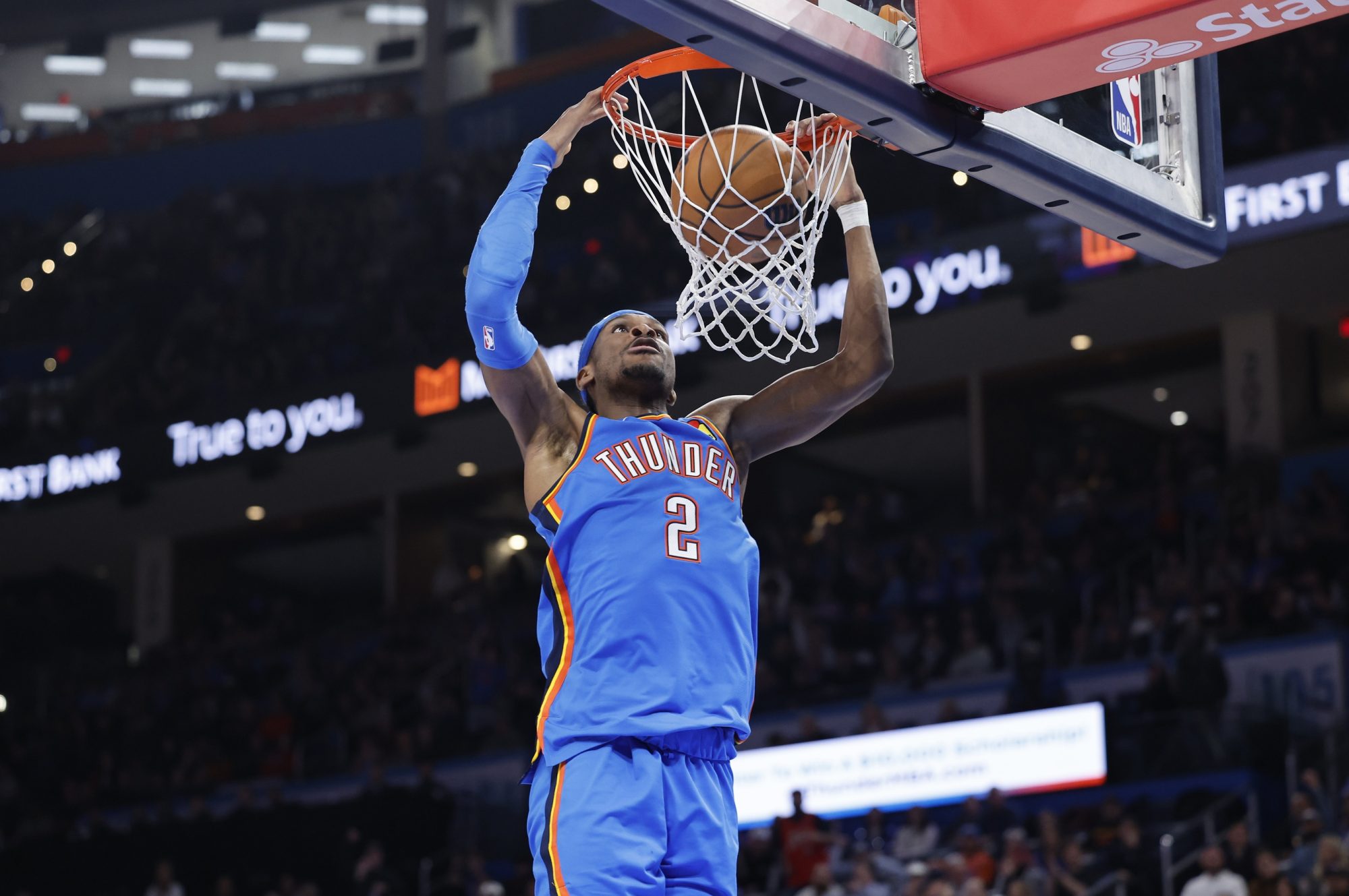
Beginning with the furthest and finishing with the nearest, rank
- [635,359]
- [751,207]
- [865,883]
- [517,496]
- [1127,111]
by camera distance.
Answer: [517,496] → [865,883] → [751,207] → [1127,111] → [635,359]

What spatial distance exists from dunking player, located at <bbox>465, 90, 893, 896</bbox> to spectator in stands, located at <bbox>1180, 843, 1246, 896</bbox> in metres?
7.15

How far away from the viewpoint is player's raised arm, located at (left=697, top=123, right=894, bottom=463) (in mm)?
4539

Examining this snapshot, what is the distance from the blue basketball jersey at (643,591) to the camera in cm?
393

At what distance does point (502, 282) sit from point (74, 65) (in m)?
30.3

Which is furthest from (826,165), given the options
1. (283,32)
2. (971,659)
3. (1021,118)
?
(283,32)

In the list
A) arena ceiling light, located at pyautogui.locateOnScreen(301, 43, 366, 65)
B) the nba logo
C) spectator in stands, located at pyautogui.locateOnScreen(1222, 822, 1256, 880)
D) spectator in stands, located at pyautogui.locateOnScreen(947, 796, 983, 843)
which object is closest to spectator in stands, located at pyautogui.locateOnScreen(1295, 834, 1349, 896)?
spectator in stands, located at pyautogui.locateOnScreen(1222, 822, 1256, 880)

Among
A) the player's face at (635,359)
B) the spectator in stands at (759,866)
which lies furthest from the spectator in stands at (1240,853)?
the player's face at (635,359)

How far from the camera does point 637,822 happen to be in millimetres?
3795

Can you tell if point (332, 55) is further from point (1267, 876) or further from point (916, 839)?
point (1267, 876)

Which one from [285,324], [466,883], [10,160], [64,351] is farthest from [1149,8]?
[10,160]

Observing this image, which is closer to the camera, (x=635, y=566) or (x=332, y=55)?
(x=635, y=566)

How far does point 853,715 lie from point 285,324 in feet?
35.7

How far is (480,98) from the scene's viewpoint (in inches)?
1083

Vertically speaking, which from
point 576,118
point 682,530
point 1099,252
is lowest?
point 682,530
